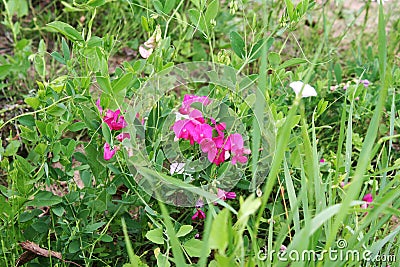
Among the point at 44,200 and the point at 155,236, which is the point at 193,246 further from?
the point at 44,200

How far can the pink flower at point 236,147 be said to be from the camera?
1438mm

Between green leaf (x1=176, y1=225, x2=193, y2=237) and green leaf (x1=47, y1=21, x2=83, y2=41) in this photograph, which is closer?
green leaf (x1=176, y1=225, x2=193, y2=237)

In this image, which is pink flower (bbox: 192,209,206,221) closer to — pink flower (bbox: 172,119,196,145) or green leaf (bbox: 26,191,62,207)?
pink flower (bbox: 172,119,196,145)

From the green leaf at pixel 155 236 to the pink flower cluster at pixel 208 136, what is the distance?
0.20 metres

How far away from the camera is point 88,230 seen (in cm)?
143

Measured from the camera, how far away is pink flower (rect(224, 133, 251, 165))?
144 centimetres

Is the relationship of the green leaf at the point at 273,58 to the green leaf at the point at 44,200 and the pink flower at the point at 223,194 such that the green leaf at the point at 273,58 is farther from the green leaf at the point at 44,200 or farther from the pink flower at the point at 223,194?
the green leaf at the point at 44,200

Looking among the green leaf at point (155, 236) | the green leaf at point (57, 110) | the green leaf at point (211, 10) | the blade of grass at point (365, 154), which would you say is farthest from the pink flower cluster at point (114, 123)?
the blade of grass at point (365, 154)

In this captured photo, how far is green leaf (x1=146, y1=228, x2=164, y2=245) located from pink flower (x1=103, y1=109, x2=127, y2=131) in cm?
25

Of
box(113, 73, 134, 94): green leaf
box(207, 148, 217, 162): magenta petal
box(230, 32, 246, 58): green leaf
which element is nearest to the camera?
box(113, 73, 134, 94): green leaf

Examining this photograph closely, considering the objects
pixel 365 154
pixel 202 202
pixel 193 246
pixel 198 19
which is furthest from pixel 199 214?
pixel 365 154

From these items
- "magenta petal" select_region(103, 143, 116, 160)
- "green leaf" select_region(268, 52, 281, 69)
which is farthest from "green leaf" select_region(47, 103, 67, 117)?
"green leaf" select_region(268, 52, 281, 69)

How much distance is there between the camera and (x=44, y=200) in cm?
143

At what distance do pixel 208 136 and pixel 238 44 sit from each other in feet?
0.90
